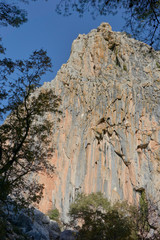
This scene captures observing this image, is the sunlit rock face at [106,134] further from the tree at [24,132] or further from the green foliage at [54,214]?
the tree at [24,132]

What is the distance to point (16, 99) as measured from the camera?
1041 centimetres

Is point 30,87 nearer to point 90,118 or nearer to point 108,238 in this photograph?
point 108,238

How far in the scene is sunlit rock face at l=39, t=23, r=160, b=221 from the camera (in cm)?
3872

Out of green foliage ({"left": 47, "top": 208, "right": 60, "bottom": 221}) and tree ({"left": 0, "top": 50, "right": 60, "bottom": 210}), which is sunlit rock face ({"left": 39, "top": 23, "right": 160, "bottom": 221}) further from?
tree ({"left": 0, "top": 50, "right": 60, "bottom": 210})

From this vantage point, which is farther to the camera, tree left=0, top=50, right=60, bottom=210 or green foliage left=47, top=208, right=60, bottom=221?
green foliage left=47, top=208, right=60, bottom=221

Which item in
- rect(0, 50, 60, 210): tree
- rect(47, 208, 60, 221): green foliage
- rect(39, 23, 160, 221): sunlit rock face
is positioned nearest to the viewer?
rect(0, 50, 60, 210): tree

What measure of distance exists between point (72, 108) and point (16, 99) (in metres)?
34.2

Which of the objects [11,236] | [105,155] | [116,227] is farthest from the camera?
[105,155]

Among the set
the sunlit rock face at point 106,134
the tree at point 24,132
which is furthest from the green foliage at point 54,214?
the tree at point 24,132

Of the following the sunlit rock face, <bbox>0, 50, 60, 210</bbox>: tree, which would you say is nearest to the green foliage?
the sunlit rock face

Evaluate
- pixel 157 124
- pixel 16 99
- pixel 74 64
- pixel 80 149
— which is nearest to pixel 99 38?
pixel 74 64

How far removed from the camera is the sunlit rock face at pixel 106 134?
3872 cm

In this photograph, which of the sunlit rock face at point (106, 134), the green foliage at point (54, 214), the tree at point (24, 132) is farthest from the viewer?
the sunlit rock face at point (106, 134)

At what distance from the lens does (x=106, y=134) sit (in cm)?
4206
